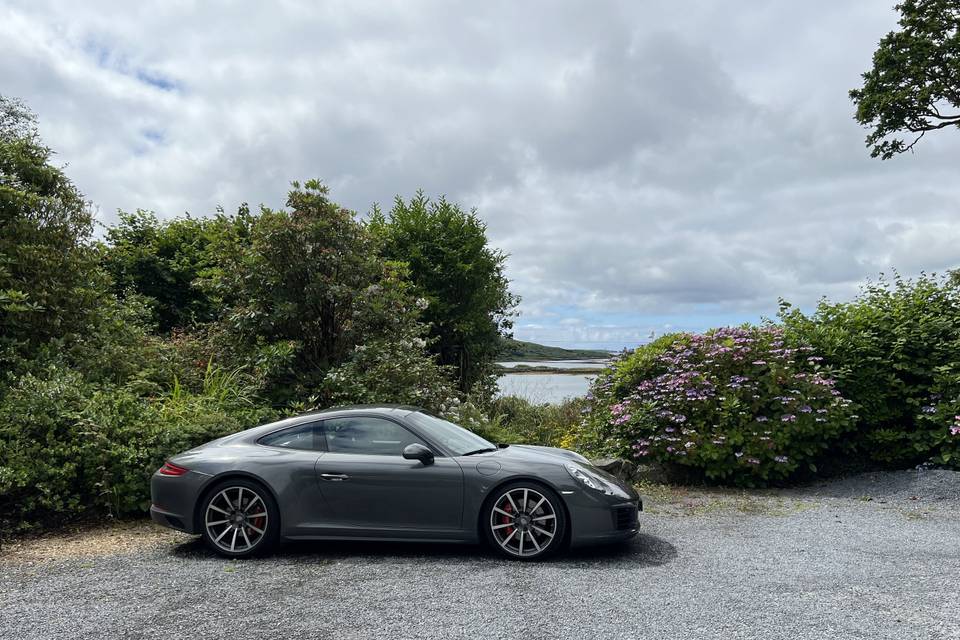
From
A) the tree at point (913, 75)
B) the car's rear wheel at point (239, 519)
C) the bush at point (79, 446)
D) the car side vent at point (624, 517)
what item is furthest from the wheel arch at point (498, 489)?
the tree at point (913, 75)

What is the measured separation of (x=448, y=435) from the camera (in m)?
6.32

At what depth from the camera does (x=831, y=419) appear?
9391mm

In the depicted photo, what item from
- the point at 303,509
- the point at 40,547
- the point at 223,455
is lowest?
the point at 40,547

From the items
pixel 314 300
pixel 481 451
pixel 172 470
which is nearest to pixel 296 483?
pixel 172 470

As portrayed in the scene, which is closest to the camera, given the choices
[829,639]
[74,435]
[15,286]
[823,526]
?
[829,639]

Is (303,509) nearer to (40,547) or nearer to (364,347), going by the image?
(40,547)

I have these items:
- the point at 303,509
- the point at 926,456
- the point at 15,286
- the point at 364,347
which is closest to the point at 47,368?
the point at 15,286

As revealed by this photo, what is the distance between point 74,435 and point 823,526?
7.62 m

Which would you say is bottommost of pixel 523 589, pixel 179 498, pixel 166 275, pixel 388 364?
pixel 523 589

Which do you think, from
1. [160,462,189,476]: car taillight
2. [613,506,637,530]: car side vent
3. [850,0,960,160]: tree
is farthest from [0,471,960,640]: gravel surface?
[850,0,960,160]: tree

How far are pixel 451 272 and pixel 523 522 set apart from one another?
46.3 ft

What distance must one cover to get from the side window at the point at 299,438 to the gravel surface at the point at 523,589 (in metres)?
0.88

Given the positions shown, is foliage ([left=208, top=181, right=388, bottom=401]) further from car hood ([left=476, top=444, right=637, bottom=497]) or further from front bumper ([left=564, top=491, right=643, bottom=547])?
front bumper ([left=564, top=491, right=643, bottom=547])

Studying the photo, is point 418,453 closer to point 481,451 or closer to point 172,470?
point 481,451
